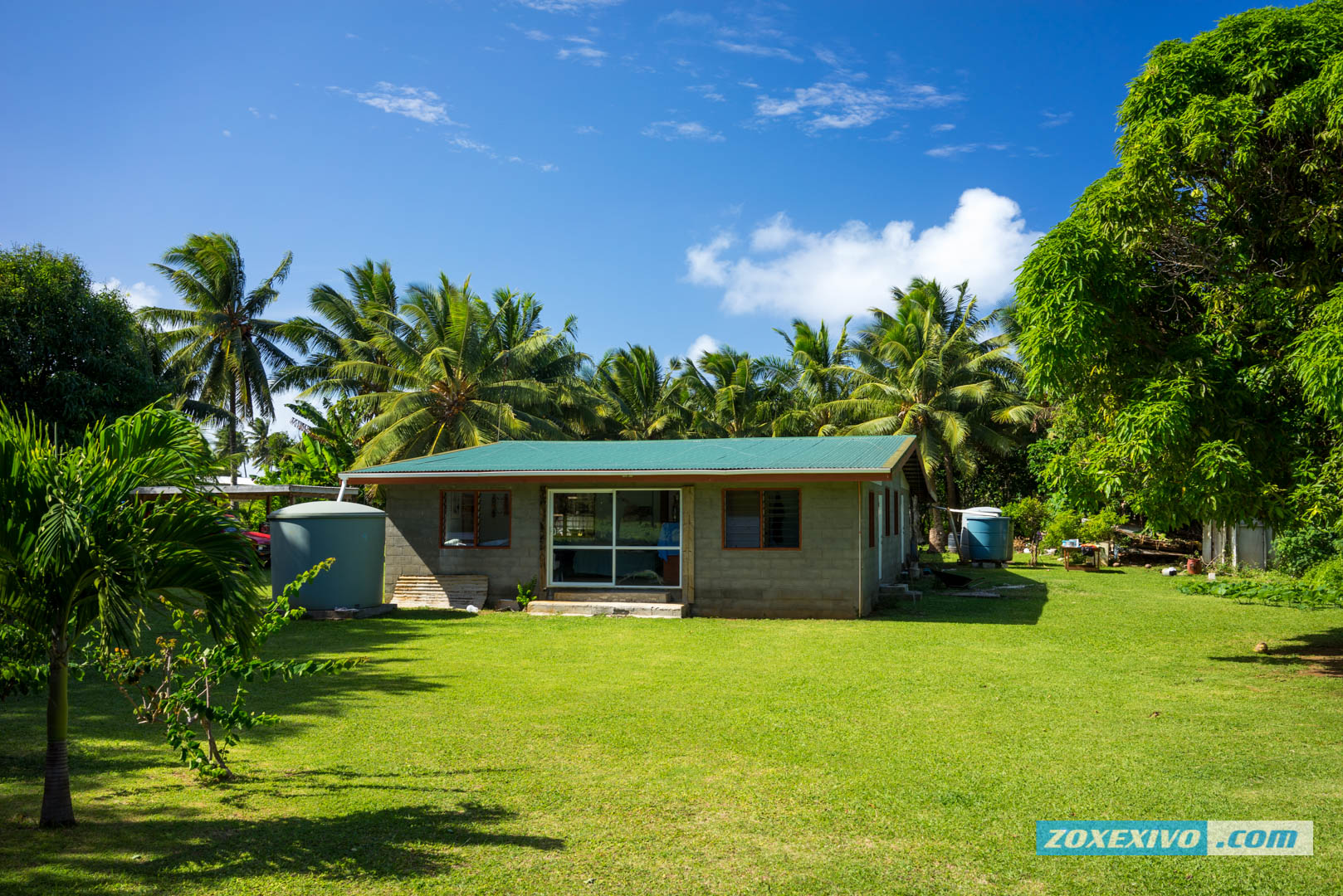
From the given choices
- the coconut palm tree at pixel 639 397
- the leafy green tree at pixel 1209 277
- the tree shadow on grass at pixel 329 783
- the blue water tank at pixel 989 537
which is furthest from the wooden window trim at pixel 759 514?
the coconut palm tree at pixel 639 397

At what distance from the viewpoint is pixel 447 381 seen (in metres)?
29.6

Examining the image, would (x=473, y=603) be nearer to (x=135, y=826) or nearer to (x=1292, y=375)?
(x=135, y=826)

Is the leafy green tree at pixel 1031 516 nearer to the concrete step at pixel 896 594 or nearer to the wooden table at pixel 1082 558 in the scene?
the wooden table at pixel 1082 558

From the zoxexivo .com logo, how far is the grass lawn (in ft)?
0.37

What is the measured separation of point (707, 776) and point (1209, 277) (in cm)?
847

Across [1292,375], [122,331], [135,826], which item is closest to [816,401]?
[122,331]

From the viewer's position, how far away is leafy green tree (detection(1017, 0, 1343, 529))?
9.58m

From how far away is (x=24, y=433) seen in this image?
4906mm

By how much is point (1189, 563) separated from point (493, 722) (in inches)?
858

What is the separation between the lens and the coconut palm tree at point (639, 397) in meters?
37.0

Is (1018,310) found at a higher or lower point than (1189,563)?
higher

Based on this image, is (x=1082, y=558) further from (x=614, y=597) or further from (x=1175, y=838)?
(x=1175, y=838)

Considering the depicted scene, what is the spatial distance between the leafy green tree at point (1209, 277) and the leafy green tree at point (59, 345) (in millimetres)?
18989

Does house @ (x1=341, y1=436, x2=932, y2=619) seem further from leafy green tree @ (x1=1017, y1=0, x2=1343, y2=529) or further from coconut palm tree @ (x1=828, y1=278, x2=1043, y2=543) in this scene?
coconut palm tree @ (x1=828, y1=278, x2=1043, y2=543)
